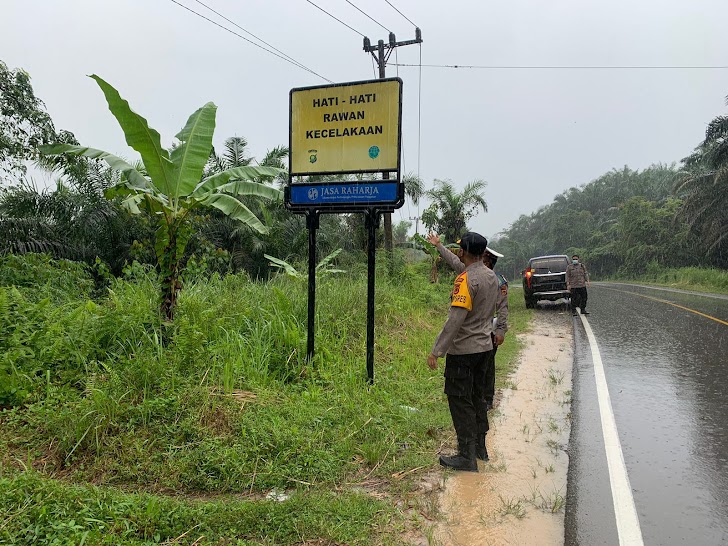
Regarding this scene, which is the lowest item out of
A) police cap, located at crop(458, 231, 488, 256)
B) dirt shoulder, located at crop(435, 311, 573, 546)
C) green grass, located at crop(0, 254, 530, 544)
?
dirt shoulder, located at crop(435, 311, 573, 546)

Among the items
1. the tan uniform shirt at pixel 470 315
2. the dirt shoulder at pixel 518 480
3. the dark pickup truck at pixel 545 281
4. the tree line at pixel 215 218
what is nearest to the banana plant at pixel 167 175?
the tree line at pixel 215 218

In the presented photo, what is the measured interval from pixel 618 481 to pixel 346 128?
4670 mm

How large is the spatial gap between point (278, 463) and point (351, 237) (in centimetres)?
1746

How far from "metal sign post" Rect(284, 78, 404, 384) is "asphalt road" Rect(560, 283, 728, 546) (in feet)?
8.90

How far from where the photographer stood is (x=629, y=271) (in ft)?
151

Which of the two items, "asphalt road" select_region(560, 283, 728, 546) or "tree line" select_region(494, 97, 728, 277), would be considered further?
"tree line" select_region(494, 97, 728, 277)

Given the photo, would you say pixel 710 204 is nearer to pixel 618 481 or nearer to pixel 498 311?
pixel 498 311

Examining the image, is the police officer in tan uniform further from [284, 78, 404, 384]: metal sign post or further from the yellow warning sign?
the yellow warning sign

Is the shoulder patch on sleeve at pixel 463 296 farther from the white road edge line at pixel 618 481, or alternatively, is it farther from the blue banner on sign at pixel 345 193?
the blue banner on sign at pixel 345 193

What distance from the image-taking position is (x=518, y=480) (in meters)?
4.25

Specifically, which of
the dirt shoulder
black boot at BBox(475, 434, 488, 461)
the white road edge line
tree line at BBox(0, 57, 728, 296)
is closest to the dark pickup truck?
tree line at BBox(0, 57, 728, 296)

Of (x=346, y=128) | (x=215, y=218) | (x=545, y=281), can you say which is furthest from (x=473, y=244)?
(x=215, y=218)

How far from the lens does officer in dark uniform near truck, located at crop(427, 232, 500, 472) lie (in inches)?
173

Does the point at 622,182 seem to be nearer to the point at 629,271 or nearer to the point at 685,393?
the point at 629,271
